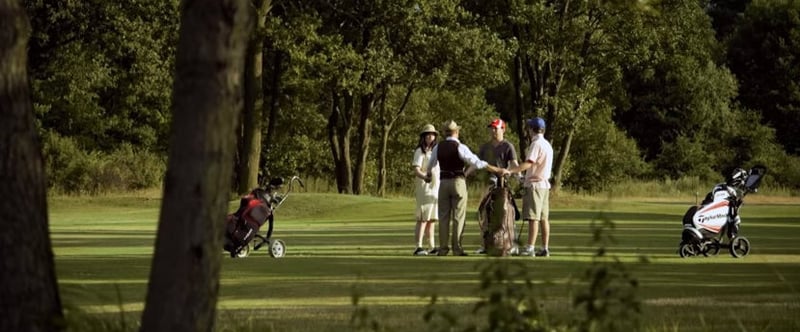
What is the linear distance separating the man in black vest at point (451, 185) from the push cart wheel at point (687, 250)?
118 inches

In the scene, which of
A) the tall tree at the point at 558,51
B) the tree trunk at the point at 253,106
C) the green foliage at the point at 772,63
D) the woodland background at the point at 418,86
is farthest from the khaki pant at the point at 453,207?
the green foliage at the point at 772,63

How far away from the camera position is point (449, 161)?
25594mm

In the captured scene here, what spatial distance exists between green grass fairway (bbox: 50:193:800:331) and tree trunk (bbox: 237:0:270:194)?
38.5ft

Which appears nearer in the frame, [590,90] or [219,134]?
[219,134]

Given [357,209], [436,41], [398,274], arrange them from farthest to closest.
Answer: [436,41], [357,209], [398,274]

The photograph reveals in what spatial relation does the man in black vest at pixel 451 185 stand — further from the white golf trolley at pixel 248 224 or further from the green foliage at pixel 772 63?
the green foliage at pixel 772 63

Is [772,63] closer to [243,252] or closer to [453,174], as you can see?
[453,174]

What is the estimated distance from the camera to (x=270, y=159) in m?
72.8

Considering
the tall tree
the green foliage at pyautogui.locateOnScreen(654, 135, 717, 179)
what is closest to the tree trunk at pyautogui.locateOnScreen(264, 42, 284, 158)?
the tall tree

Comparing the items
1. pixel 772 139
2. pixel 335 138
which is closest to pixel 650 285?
pixel 335 138

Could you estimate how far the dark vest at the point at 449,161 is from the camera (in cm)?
2545

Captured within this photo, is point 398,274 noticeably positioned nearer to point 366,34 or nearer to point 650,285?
point 650,285


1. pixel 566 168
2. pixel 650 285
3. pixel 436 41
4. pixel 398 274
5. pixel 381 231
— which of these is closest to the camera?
pixel 650 285

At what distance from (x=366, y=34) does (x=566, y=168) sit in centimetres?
2494
